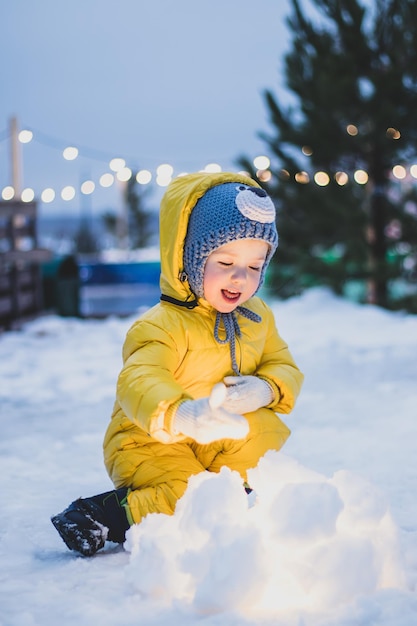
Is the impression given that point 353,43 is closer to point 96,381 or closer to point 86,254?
point 96,381

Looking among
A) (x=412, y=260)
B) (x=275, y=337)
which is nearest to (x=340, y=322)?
(x=412, y=260)

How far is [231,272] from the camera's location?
254 cm

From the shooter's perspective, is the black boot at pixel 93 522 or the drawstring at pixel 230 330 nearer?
the black boot at pixel 93 522

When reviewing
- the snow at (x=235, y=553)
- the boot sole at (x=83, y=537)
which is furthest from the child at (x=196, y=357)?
the snow at (x=235, y=553)

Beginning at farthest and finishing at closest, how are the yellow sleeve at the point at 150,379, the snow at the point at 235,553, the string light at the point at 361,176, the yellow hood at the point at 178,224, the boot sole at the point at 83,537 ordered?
the string light at the point at 361,176 → the yellow hood at the point at 178,224 → the boot sole at the point at 83,537 → the yellow sleeve at the point at 150,379 → the snow at the point at 235,553

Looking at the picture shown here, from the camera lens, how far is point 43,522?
2.72 metres

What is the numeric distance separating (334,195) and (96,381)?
5.69 m

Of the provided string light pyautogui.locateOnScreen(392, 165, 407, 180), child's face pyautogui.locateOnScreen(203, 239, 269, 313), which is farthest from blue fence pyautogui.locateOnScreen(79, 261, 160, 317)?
A: child's face pyautogui.locateOnScreen(203, 239, 269, 313)

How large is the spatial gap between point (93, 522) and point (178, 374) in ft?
1.78

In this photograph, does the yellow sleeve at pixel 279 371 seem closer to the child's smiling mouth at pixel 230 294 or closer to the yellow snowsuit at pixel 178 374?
the yellow snowsuit at pixel 178 374

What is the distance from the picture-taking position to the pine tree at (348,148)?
380 inches

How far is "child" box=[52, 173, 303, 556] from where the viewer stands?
7.79 feet

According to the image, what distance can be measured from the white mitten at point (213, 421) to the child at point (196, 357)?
193 mm

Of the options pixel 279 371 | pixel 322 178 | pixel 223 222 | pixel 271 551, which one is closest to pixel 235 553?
pixel 271 551
